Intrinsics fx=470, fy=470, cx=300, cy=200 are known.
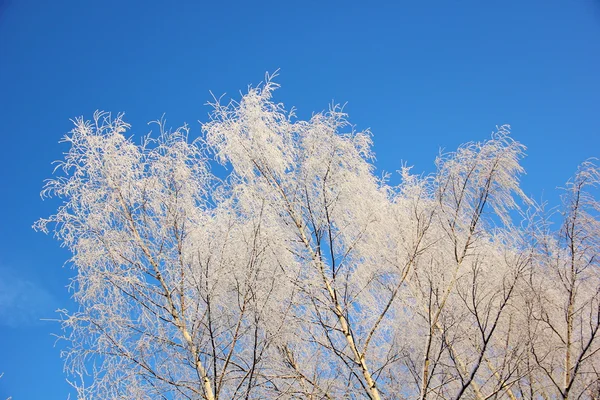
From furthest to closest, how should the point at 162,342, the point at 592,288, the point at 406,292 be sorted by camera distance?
the point at 406,292
the point at 592,288
the point at 162,342

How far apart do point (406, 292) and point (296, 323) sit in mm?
2010

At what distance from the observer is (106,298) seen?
14.9 feet

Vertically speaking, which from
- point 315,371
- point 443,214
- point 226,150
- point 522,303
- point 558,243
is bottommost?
point 315,371

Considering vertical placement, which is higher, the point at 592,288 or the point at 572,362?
the point at 592,288

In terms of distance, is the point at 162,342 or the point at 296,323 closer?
the point at 162,342

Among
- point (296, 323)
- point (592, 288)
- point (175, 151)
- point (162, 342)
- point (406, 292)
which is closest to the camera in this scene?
point (162, 342)

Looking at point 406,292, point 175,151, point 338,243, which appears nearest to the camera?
point 175,151

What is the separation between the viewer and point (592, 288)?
566 centimetres

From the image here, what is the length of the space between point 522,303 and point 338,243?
94.4 inches

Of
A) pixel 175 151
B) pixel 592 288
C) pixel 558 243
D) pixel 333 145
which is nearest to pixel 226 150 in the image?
pixel 175 151

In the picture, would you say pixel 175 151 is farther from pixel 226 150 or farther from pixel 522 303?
pixel 522 303

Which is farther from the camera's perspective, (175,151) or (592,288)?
Answer: (592,288)

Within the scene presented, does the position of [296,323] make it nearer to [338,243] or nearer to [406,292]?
[338,243]

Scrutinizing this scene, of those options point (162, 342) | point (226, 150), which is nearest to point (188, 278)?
point (162, 342)
